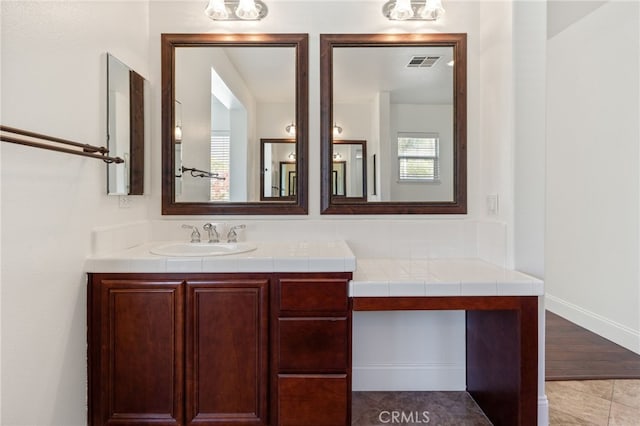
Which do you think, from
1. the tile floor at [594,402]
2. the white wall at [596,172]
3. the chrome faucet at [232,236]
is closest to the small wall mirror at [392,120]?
the chrome faucet at [232,236]

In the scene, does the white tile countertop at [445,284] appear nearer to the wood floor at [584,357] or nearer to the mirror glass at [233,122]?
the mirror glass at [233,122]

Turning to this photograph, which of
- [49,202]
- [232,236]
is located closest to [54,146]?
[49,202]

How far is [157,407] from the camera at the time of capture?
1.56 metres

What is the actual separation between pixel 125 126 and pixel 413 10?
1716mm

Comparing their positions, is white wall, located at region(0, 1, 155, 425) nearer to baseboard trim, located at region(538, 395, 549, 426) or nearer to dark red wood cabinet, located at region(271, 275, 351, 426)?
dark red wood cabinet, located at region(271, 275, 351, 426)

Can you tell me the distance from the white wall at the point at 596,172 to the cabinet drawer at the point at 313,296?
2.41 meters

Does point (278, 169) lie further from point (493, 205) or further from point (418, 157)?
point (493, 205)

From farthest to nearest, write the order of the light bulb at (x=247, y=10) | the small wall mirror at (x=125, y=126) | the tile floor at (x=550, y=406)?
the light bulb at (x=247, y=10) → the tile floor at (x=550, y=406) → the small wall mirror at (x=125, y=126)

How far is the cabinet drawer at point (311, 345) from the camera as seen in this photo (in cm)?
155

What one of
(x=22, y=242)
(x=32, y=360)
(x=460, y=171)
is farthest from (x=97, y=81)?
(x=460, y=171)

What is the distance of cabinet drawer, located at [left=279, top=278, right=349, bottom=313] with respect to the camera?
61.3 inches

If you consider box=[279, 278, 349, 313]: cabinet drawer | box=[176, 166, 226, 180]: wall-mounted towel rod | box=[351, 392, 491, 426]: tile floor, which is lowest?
box=[351, 392, 491, 426]: tile floor

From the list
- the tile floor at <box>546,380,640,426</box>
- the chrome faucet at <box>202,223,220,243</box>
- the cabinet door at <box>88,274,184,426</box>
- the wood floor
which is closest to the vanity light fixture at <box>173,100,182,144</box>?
the chrome faucet at <box>202,223,220,243</box>

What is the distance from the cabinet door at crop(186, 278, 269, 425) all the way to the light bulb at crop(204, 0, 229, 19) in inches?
59.5
